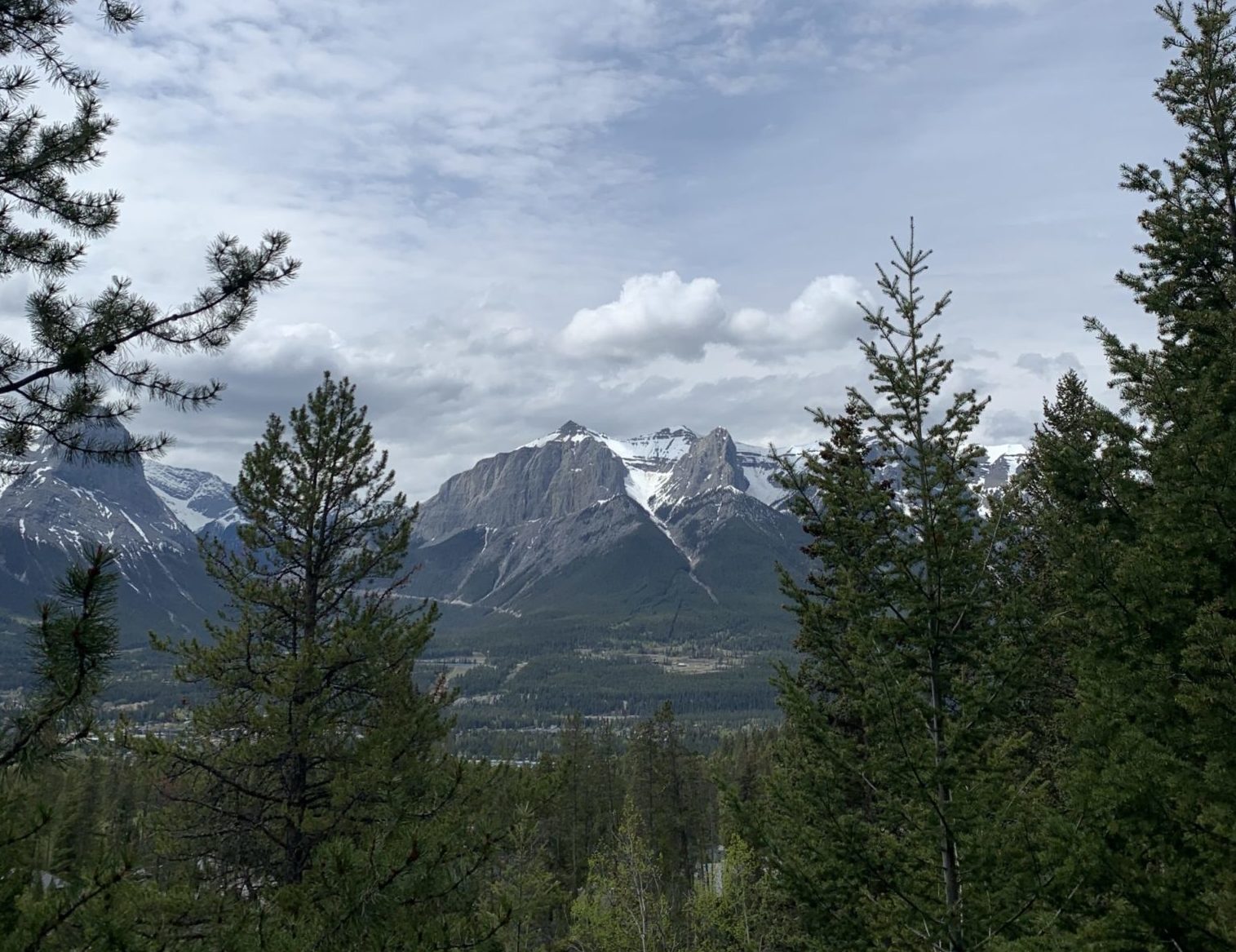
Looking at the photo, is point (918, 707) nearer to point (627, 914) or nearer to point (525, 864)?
point (627, 914)

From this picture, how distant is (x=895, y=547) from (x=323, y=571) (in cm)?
1045

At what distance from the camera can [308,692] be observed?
44.7 feet

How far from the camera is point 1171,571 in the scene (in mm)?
9508

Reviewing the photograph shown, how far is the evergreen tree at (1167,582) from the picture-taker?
8.62 meters

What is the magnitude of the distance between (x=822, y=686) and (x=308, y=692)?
9.51 m

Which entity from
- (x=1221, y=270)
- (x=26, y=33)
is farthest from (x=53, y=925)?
(x=1221, y=270)

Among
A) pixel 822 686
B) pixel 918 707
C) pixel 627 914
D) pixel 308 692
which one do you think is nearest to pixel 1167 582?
pixel 918 707

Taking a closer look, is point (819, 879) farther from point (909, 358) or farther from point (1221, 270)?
point (1221, 270)

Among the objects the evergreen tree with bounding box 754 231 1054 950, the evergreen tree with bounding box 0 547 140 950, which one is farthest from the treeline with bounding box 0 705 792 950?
the evergreen tree with bounding box 754 231 1054 950

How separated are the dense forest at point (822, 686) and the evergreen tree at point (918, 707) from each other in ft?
0.17

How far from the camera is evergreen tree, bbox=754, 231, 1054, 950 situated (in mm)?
8945

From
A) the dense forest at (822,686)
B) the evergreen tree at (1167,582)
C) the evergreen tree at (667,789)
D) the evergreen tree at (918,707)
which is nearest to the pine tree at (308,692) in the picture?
the dense forest at (822,686)

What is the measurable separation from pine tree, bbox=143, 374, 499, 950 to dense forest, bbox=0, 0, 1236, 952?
8cm

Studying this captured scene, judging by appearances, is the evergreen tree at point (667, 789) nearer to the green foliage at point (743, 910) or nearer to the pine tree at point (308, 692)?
the green foliage at point (743, 910)
